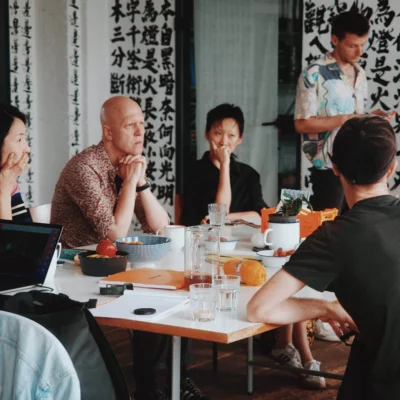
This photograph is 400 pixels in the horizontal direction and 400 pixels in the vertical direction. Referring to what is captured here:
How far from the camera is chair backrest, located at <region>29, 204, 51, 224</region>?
2769mm

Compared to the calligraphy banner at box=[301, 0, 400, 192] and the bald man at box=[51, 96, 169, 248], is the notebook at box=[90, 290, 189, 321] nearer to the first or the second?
the bald man at box=[51, 96, 169, 248]

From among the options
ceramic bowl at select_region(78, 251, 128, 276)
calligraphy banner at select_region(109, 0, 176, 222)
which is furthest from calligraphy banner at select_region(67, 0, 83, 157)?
ceramic bowl at select_region(78, 251, 128, 276)

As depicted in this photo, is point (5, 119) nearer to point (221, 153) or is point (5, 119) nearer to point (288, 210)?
point (288, 210)

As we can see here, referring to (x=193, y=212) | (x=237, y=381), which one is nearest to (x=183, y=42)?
(x=193, y=212)

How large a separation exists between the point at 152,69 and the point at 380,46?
169 centimetres

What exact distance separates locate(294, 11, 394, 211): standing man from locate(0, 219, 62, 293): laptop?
2.12m

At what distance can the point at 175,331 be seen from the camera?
154 centimetres

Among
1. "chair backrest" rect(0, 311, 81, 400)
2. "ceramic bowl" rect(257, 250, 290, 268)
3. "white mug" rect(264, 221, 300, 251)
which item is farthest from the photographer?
"white mug" rect(264, 221, 300, 251)

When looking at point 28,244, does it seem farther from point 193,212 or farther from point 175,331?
point 193,212

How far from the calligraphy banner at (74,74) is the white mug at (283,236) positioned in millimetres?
3108

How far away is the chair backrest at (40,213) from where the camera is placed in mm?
2769

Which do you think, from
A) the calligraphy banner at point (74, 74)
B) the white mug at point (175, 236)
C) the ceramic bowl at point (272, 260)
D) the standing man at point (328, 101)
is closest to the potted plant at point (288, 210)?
the ceramic bowl at point (272, 260)

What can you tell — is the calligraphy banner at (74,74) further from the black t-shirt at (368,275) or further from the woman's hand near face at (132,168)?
the black t-shirt at (368,275)

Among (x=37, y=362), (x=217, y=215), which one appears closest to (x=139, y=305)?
(x=37, y=362)
